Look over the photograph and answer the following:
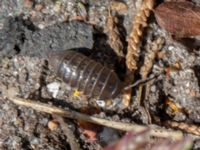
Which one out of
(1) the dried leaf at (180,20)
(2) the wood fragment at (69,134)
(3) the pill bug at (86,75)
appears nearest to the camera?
(2) the wood fragment at (69,134)

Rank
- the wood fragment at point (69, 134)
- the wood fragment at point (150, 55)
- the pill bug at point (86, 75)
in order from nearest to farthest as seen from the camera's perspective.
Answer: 1. the wood fragment at point (69, 134)
2. the pill bug at point (86, 75)
3. the wood fragment at point (150, 55)

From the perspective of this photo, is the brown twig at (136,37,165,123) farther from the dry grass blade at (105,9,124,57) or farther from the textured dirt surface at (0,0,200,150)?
the dry grass blade at (105,9,124,57)

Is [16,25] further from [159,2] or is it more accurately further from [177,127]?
[177,127]

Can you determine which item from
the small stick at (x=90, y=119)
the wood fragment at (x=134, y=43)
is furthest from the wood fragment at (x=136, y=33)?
the small stick at (x=90, y=119)

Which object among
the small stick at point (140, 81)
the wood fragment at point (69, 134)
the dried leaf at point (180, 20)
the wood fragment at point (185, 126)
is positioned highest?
the dried leaf at point (180, 20)

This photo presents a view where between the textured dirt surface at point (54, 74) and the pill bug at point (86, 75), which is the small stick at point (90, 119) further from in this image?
the pill bug at point (86, 75)

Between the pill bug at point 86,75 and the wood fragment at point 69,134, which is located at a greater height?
the pill bug at point 86,75

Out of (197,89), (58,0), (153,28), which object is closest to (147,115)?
(197,89)
